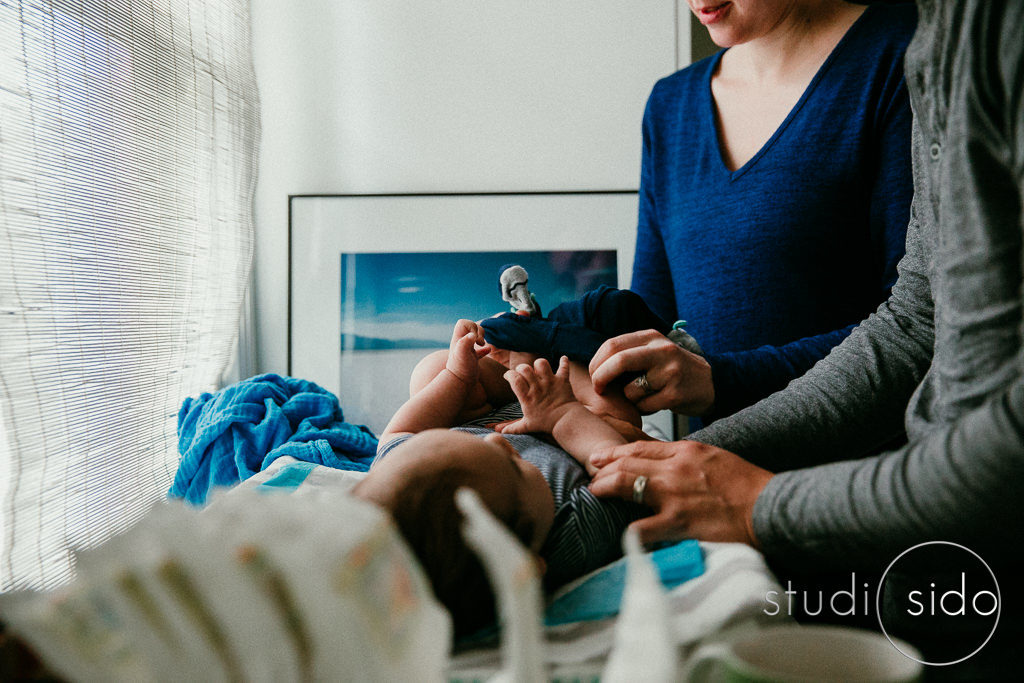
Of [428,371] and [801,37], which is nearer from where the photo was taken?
[801,37]

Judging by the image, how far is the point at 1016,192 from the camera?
0.45 m

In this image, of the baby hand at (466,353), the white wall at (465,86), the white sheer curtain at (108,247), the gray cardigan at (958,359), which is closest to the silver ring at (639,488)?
the gray cardigan at (958,359)

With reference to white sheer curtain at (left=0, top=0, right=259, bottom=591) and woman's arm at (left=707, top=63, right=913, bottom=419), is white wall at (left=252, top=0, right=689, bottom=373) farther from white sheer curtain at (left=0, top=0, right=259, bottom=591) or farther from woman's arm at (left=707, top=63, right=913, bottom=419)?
woman's arm at (left=707, top=63, right=913, bottom=419)

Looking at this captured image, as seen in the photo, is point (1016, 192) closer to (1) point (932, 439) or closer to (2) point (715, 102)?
(1) point (932, 439)

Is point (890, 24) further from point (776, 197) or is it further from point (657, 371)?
point (657, 371)

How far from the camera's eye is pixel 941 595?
0.50m

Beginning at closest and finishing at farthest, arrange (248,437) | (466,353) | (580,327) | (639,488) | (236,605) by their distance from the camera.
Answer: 1. (236,605)
2. (639,488)
3. (580,327)
4. (466,353)
5. (248,437)

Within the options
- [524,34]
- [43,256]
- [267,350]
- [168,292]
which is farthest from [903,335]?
[267,350]

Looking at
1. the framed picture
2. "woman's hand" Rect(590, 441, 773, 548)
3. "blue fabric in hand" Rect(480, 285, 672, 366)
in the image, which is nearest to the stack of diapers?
"woman's hand" Rect(590, 441, 773, 548)

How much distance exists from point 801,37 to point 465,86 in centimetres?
146

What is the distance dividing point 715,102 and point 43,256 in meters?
A: 1.37

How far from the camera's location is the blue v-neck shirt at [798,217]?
1.07 m

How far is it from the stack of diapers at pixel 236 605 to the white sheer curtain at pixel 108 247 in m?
1.35

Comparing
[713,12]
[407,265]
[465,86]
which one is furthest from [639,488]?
[465,86]
